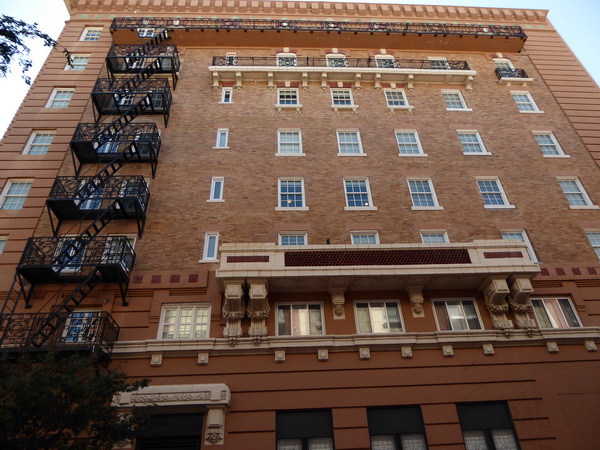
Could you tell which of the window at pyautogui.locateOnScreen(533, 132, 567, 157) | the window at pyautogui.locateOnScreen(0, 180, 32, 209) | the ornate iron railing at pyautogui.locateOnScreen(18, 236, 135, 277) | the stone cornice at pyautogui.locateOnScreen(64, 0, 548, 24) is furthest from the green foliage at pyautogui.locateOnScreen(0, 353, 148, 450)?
the stone cornice at pyautogui.locateOnScreen(64, 0, 548, 24)

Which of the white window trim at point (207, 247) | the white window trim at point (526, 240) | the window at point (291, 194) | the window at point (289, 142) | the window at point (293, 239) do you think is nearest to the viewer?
the white window trim at point (207, 247)

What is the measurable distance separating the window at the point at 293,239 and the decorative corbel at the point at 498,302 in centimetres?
793

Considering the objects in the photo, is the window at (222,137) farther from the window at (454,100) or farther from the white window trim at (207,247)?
the window at (454,100)

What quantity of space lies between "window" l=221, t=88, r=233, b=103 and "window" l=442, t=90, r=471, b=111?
13.0 m

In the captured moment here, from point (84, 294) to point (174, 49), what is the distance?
17156 millimetres

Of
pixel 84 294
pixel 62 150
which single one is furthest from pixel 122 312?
pixel 62 150

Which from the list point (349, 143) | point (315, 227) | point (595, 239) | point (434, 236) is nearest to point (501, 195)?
point (595, 239)

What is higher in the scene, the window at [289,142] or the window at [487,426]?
the window at [289,142]

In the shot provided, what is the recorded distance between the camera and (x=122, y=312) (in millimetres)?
18391

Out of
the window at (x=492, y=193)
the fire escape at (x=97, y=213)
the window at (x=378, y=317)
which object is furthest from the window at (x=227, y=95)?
the window at (x=378, y=317)

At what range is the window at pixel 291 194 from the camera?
22.2 m

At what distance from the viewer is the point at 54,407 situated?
11.5m

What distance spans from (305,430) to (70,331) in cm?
974

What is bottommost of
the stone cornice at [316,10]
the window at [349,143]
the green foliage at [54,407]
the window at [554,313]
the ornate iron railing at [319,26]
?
the green foliage at [54,407]
